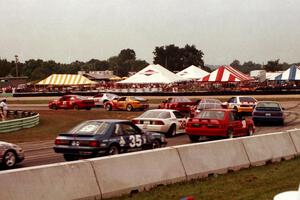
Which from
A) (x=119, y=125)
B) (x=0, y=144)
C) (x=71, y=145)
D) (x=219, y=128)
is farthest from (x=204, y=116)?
(x=0, y=144)

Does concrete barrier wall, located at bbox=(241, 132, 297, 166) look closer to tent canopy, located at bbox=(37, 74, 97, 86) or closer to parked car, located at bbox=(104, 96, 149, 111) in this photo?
parked car, located at bbox=(104, 96, 149, 111)

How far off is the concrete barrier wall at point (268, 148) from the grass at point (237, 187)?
677 millimetres

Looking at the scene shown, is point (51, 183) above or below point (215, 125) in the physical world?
above

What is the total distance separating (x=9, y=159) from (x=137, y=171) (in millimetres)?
5242

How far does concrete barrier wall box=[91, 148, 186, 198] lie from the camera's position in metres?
8.38

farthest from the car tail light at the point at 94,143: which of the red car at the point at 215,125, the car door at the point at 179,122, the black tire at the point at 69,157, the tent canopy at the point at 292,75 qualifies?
the tent canopy at the point at 292,75

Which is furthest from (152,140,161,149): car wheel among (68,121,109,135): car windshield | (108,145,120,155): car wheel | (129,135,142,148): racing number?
(68,121,109,135): car windshield

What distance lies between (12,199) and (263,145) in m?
7.37

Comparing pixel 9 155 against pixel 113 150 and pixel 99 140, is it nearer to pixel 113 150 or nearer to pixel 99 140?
pixel 99 140

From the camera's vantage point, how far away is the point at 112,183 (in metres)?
8.42

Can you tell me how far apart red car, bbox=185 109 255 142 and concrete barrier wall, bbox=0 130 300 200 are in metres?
5.44

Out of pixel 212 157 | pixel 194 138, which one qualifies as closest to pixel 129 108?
pixel 194 138

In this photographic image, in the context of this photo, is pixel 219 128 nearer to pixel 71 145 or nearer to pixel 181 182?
pixel 71 145

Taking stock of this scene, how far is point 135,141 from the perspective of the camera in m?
14.0
